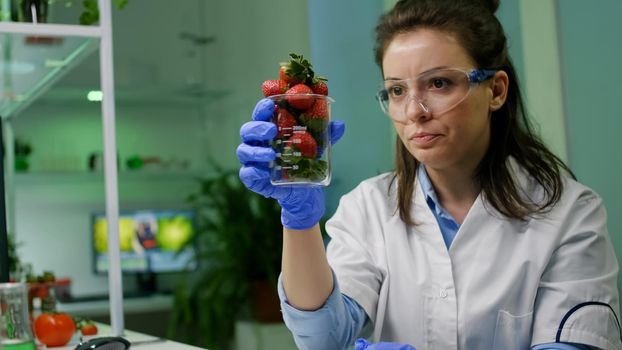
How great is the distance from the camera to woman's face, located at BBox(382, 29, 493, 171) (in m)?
1.42

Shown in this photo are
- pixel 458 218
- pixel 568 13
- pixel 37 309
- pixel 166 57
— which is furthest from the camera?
pixel 166 57

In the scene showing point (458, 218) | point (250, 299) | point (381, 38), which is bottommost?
point (250, 299)

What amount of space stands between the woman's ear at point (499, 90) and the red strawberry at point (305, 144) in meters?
0.52

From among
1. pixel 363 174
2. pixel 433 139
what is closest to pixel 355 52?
pixel 363 174

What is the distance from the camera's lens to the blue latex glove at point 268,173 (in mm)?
1156

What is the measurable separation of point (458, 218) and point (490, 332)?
0.77 ft

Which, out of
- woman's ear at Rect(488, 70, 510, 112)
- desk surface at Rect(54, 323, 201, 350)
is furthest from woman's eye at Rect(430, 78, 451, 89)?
desk surface at Rect(54, 323, 201, 350)

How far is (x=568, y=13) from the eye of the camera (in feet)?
5.85

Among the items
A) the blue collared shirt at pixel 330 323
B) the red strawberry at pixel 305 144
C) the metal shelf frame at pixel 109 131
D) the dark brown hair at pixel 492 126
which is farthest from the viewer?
the metal shelf frame at pixel 109 131

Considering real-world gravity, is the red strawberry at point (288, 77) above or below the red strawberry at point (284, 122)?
above

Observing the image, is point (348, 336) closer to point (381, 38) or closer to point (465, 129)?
point (465, 129)

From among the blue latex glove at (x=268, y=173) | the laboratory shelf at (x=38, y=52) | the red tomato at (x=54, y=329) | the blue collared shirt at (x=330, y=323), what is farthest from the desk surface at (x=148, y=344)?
the laboratory shelf at (x=38, y=52)

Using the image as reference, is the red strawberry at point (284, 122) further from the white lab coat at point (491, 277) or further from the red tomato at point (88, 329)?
the red tomato at point (88, 329)

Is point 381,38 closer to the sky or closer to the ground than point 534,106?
closer to the sky
